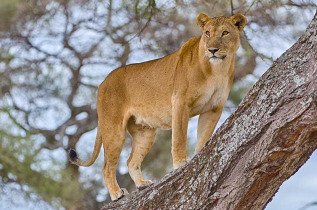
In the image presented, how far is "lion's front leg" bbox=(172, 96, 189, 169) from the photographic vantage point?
4.34 meters

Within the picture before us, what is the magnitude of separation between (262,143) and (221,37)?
1525 millimetres

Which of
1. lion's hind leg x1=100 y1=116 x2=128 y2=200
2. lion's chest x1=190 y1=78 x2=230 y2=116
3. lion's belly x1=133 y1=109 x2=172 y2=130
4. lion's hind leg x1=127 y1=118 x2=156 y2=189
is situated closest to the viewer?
lion's chest x1=190 y1=78 x2=230 y2=116

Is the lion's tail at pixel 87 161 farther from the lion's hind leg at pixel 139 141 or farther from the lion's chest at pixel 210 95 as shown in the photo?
the lion's chest at pixel 210 95

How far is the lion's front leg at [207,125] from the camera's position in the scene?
4.58 m

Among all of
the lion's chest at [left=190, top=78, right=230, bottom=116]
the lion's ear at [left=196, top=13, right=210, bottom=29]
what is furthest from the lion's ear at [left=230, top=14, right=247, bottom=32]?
the lion's chest at [left=190, top=78, right=230, bottom=116]

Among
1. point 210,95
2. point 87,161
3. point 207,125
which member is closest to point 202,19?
point 210,95

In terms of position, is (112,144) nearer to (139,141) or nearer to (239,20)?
(139,141)

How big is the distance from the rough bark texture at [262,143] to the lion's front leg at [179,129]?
103 centimetres

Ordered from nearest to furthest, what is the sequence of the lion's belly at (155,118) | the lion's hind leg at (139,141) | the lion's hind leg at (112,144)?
the lion's belly at (155,118) → the lion's hind leg at (112,144) → the lion's hind leg at (139,141)

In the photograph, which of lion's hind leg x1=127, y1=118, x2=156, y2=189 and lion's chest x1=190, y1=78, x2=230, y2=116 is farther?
lion's hind leg x1=127, y1=118, x2=156, y2=189

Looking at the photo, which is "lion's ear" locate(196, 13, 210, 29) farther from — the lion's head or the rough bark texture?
the rough bark texture

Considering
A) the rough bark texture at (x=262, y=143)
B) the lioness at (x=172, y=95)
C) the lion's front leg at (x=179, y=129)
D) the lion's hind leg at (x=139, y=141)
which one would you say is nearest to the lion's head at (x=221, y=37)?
the lioness at (x=172, y=95)

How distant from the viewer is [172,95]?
15.0 ft

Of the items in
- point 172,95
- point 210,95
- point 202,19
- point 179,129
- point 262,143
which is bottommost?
point 262,143
